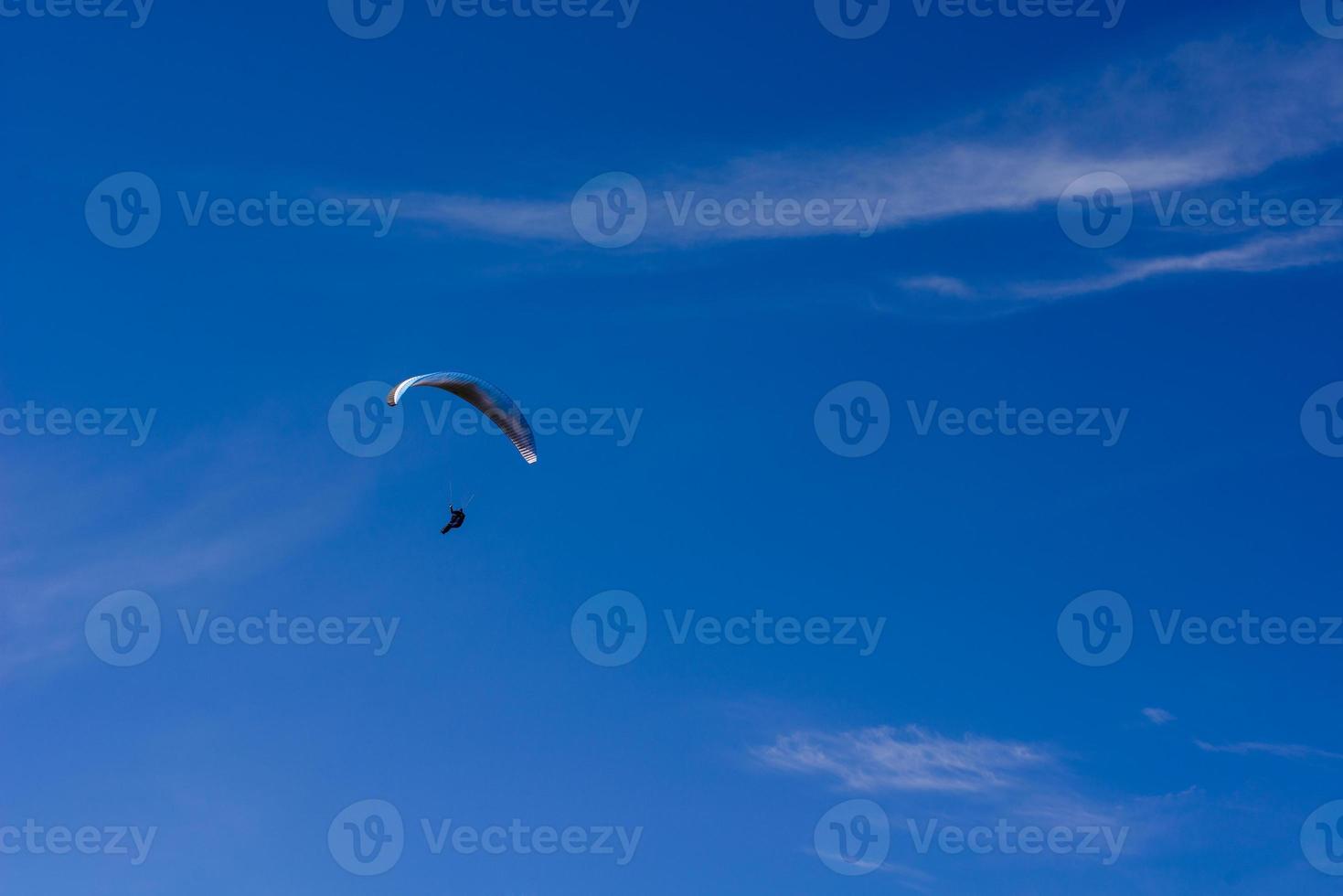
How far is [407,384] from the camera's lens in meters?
77.4

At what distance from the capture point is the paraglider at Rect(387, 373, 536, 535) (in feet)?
263

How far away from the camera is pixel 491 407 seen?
267 ft

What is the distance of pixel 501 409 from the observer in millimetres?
81500

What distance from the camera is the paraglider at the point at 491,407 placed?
80.2m

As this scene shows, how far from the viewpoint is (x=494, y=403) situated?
81.2 meters

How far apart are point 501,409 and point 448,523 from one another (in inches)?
232

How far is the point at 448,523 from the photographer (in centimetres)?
8244

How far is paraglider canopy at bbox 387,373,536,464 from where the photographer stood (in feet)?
263

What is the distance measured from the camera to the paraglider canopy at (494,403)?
263 ft

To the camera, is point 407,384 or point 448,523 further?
point 448,523

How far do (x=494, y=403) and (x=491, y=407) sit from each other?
333 millimetres

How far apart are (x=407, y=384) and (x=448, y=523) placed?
8.13 m
